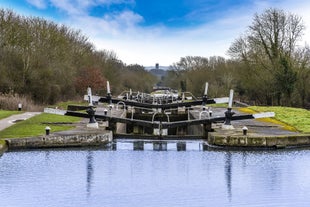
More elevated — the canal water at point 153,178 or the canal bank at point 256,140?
the canal bank at point 256,140

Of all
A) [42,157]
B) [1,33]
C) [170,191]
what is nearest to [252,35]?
[1,33]

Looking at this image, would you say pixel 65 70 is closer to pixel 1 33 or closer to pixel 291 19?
pixel 1 33

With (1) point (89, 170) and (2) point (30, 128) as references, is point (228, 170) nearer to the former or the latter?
(1) point (89, 170)

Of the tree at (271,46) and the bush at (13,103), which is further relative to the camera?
the tree at (271,46)

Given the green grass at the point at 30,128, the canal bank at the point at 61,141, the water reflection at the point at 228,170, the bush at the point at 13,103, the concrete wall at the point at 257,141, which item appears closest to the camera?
the water reflection at the point at 228,170

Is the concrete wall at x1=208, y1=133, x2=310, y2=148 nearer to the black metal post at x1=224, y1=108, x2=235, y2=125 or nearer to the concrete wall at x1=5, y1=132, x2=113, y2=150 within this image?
the black metal post at x1=224, y1=108, x2=235, y2=125

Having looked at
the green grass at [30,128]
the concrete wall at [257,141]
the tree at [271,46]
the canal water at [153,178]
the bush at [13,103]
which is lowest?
the canal water at [153,178]

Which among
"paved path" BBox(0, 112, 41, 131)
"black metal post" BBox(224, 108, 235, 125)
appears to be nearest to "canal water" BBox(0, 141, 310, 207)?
"black metal post" BBox(224, 108, 235, 125)

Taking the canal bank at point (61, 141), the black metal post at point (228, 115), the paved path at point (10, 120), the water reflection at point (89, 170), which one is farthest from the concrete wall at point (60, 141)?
the black metal post at point (228, 115)

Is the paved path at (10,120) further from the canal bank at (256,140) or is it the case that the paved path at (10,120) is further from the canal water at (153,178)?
the canal bank at (256,140)

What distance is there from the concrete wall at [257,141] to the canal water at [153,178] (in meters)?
0.52

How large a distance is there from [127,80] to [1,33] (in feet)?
134

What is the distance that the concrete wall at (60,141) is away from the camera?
1748cm

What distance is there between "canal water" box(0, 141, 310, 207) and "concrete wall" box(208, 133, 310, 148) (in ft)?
1.71
